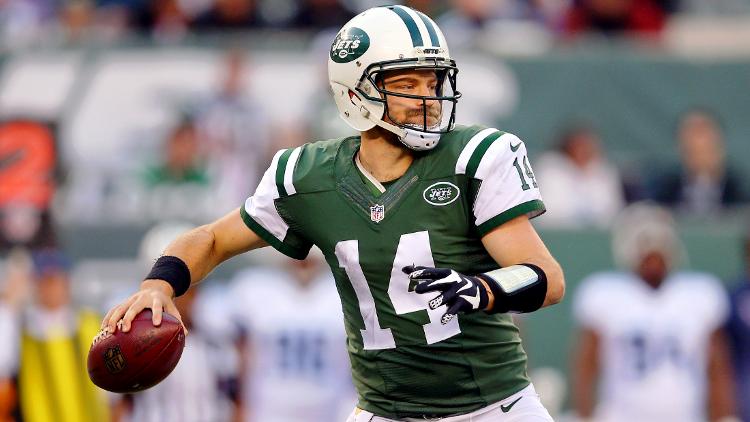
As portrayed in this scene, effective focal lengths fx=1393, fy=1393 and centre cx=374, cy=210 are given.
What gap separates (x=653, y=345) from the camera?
7.88 m

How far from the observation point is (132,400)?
727cm

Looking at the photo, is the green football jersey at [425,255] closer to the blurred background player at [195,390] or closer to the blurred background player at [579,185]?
the blurred background player at [195,390]

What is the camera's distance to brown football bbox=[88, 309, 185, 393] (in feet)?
13.3

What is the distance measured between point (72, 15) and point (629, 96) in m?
4.49

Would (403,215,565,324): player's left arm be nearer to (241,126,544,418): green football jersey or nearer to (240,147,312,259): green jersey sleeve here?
(241,126,544,418): green football jersey

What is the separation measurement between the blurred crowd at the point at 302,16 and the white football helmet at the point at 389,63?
19.9 feet

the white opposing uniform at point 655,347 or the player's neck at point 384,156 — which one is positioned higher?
the player's neck at point 384,156

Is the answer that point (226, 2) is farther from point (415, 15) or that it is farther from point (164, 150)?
point (415, 15)

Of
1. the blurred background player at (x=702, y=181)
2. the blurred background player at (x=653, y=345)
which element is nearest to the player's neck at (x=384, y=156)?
the blurred background player at (x=653, y=345)

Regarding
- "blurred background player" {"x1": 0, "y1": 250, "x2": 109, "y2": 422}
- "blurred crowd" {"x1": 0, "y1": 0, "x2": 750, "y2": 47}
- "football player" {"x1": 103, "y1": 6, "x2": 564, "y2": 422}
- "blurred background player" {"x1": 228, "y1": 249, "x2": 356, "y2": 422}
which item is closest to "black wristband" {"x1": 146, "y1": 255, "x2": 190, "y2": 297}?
"football player" {"x1": 103, "y1": 6, "x2": 564, "y2": 422}

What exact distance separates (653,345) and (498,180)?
408 cm

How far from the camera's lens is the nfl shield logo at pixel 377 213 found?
4180 millimetres

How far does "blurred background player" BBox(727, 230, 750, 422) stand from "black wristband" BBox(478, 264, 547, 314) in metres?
4.26

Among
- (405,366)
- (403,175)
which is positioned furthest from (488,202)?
(405,366)
